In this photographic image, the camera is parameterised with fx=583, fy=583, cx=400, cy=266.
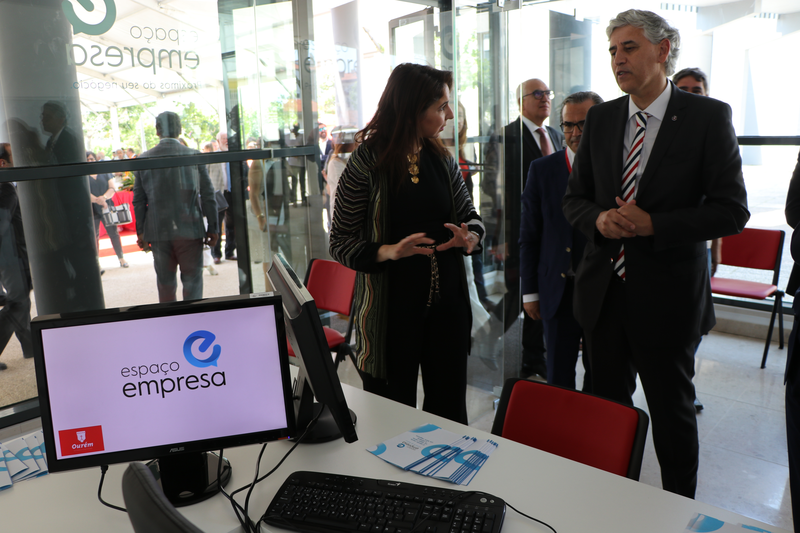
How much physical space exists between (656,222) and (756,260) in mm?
2813

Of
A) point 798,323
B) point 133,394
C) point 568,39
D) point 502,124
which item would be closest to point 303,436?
point 133,394

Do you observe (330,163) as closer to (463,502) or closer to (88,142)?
(88,142)

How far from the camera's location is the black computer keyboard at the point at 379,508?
1.17 metres

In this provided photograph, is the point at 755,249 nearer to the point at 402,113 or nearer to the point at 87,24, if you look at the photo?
the point at 402,113

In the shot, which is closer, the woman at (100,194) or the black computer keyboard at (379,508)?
the black computer keyboard at (379,508)

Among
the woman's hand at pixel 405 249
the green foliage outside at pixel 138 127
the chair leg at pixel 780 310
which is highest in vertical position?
the green foliage outside at pixel 138 127

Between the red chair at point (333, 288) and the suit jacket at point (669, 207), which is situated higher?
the suit jacket at point (669, 207)

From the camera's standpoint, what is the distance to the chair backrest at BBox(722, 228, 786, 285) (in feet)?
13.3

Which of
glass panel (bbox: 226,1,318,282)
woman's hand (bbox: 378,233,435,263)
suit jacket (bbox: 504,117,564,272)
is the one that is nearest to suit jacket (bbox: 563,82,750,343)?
woman's hand (bbox: 378,233,435,263)

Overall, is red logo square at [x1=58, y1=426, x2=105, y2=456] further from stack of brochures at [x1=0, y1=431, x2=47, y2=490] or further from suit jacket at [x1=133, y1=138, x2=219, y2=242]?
suit jacket at [x1=133, y1=138, x2=219, y2=242]

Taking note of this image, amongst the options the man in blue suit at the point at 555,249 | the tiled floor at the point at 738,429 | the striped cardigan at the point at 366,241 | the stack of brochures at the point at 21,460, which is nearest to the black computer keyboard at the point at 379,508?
the stack of brochures at the point at 21,460

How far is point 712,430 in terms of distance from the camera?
3.14 m

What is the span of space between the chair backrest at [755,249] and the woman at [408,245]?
2.78m

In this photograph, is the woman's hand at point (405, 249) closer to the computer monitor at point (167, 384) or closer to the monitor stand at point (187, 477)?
the computer monitor at point (167, 384)
